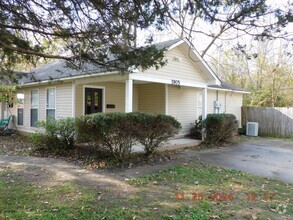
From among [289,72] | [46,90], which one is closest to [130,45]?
[46,90]

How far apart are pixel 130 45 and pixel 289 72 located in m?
19.9

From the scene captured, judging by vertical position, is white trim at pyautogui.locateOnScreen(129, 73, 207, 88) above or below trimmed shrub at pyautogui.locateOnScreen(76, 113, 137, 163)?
above

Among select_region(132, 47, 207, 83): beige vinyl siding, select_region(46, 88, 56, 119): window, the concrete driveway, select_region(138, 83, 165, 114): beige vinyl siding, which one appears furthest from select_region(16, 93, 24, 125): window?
the concrete driveway

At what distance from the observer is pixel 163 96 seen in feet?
41.3

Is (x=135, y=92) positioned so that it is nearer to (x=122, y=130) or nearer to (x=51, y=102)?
(x=51, y=102)

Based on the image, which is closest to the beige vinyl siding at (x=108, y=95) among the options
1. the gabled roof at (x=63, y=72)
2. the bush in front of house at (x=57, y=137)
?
the gabled roof at (x=63, y=72)

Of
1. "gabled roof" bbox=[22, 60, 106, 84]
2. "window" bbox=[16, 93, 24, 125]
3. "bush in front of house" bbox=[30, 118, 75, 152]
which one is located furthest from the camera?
"window" bbox=[16, 93, 24, 125]

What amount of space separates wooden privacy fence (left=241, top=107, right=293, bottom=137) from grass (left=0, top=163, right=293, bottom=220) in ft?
34.6

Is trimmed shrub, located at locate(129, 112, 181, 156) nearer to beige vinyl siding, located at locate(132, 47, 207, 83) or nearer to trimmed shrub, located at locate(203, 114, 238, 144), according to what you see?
beige vinyl siding, located at locate(132, 47, 207, 83)

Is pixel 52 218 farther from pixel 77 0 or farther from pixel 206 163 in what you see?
pixel 206 163

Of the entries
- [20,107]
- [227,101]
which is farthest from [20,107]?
[227,101]

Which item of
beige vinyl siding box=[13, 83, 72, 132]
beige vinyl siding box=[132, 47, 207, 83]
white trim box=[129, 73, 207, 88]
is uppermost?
beige vinyl siding box=[132, 47, 207, 83]

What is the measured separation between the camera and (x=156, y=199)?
458 centimetres

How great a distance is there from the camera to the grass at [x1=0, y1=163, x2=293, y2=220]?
3928 millimetres
